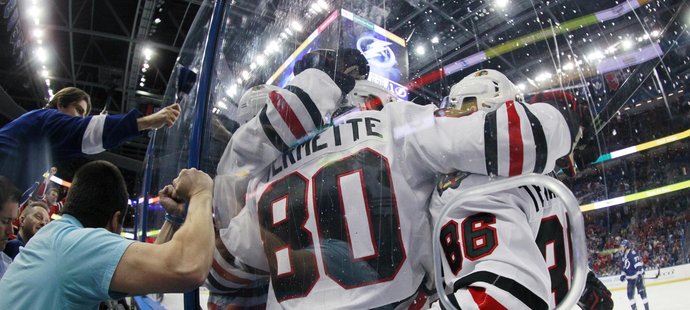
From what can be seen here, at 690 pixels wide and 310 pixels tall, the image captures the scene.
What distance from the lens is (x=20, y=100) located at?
8.29 m

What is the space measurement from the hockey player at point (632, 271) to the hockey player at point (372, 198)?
124 mm

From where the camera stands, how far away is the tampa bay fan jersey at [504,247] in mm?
482

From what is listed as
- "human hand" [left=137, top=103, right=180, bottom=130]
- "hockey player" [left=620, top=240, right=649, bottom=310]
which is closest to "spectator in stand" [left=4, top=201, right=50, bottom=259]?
"human hand" [left=137, top=103, right=180, bottom=130]

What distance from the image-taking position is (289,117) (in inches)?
25.1

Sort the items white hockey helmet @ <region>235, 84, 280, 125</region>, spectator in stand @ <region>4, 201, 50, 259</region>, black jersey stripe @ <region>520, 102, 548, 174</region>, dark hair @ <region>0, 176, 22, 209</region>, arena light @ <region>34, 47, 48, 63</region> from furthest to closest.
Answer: arena light @ <region>34, 47, 48, 63</region>
spectator in stand @ <region>4, 201, 50, 259</region>
dark hair @ <region>0, 176, 22, 209</region>
white hockey helmet @ <region>235, 84, 280, 125</region>
black jersey stripe @ <region>520, 102, 548, 174</region>

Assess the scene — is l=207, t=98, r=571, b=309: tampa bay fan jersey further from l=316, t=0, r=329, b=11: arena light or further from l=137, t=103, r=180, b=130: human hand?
l=137, t=103, r=180, b=130: human hand

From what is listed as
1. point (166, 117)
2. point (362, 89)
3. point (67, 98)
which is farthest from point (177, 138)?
point (67, 98)

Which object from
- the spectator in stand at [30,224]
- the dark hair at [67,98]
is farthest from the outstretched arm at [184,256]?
the spectator in stand at [30,224]

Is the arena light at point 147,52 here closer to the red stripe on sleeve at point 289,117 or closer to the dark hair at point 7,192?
the dark hair at point 7,192

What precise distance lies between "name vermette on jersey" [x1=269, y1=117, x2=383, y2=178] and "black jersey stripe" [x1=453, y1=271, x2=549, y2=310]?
0.18m

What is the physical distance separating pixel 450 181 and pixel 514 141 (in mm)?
87

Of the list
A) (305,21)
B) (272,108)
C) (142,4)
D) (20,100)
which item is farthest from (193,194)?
(20,100)

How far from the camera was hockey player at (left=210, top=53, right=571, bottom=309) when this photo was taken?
1.75 ft

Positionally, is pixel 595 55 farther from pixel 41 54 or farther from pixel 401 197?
pixel 41 54
